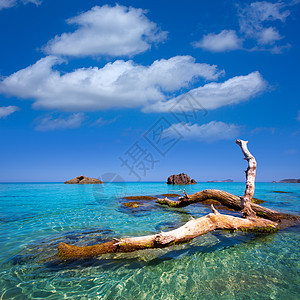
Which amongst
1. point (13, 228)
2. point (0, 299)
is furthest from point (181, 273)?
point (13, 228)

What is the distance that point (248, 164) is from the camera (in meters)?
10.8

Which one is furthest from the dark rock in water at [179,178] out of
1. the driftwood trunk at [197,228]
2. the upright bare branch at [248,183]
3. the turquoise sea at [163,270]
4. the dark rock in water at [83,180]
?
the turquoise sea at [163,270]

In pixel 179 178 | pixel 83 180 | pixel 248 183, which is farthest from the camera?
pixel 179 178

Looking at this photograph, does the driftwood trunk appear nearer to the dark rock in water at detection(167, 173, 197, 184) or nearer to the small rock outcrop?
the dark rock in water at detection(167, 173, 197, 184)

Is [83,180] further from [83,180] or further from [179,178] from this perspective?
[179,178]

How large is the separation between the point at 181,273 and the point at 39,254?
18.3ft

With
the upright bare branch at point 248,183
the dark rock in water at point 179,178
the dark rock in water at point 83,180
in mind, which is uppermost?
the upright bare branch at point 248,183

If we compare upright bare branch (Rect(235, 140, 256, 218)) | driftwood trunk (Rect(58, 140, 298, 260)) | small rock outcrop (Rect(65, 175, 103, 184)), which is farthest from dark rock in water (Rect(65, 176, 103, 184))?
upright bare branch (Rect(235, 140, 256, 218))

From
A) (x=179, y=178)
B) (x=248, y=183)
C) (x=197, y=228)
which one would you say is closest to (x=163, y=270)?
(x=197, y=228)

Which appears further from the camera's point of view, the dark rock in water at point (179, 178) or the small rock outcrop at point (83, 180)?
the dark rock in water at point (179, 178)

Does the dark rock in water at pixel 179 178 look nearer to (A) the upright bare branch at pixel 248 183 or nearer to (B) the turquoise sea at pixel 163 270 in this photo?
(A) the upright bare branch at pixel 248 183

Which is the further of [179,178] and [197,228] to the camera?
[179,178]

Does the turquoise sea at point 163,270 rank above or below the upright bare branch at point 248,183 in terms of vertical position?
below

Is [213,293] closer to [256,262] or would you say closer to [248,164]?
[256,262]
